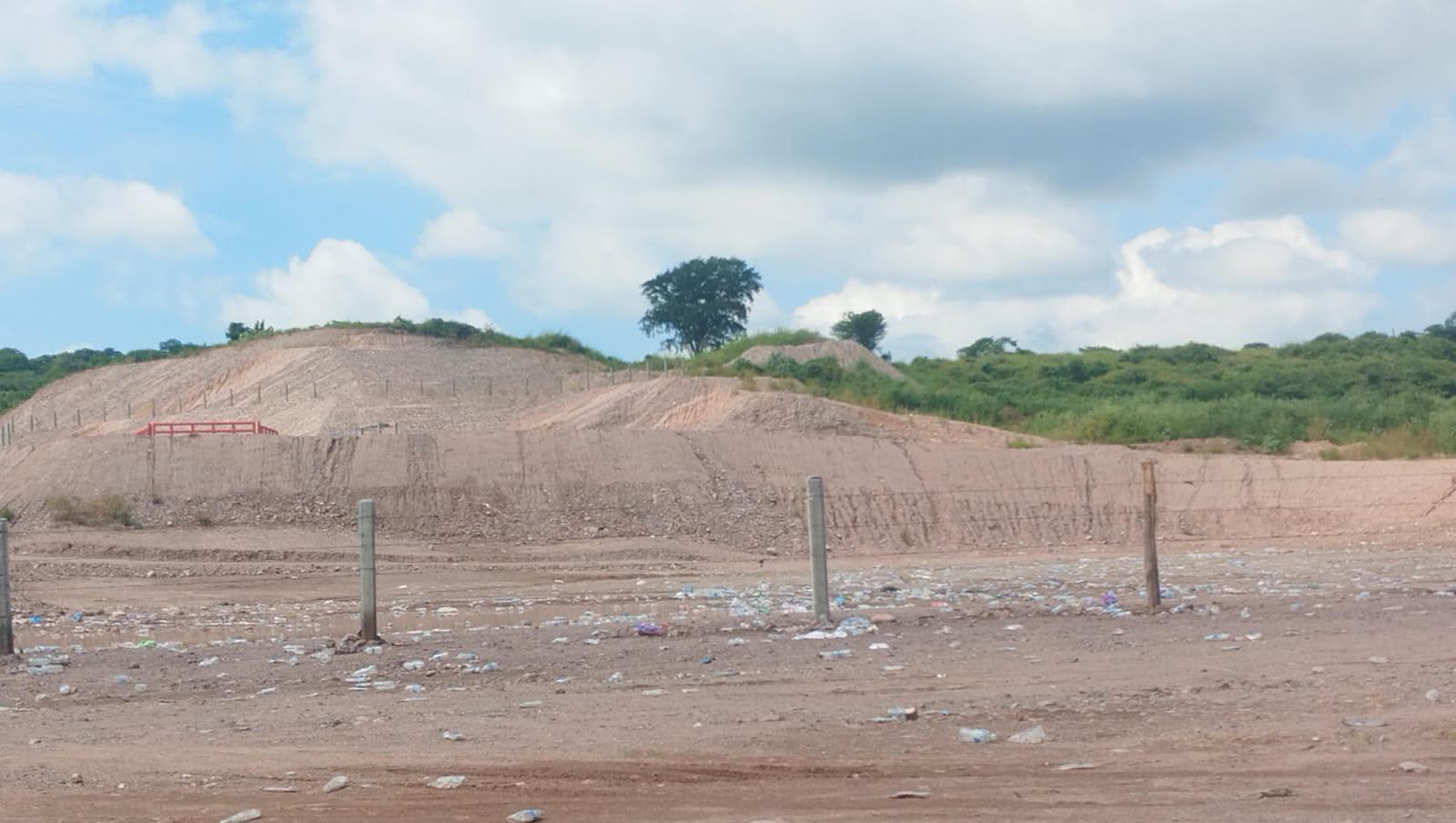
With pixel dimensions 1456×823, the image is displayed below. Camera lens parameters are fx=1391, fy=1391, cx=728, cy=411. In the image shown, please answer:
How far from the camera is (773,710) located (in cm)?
879

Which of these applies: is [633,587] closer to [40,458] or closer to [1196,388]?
[40,458]

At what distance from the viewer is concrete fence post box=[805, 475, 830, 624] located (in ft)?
41.1

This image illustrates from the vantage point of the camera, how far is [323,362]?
6147cm

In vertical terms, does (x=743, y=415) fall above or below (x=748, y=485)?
above

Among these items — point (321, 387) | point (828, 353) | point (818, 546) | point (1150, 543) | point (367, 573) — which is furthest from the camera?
point (321, 387)

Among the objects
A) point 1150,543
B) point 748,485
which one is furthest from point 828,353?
point 1150,543

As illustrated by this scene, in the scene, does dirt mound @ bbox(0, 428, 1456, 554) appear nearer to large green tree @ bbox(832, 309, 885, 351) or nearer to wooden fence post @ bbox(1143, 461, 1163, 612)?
wooden fence post @ bbox(1143, 461, 1163, 612)

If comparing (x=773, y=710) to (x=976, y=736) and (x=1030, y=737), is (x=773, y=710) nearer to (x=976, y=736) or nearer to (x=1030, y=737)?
(x=976, y=736)

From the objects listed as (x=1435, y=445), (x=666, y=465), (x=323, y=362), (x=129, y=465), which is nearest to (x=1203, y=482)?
(x=1435, y=445)

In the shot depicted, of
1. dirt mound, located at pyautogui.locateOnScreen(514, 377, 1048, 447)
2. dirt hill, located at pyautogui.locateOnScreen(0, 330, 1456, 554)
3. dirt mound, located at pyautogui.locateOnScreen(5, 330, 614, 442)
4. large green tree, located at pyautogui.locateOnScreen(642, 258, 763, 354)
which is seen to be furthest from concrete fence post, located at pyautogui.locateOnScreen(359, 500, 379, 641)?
large green tree, located at pyautogui.locateOnScreen(642, 258, 763, 354)

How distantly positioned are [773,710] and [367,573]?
4.90 meters

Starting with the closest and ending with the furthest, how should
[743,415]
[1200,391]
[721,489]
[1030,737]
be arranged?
[1030,737], [721,489], [743,415], [1200,391]

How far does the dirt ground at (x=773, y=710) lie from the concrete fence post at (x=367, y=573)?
1.12 ft

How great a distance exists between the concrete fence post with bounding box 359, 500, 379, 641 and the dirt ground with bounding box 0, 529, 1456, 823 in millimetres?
341
